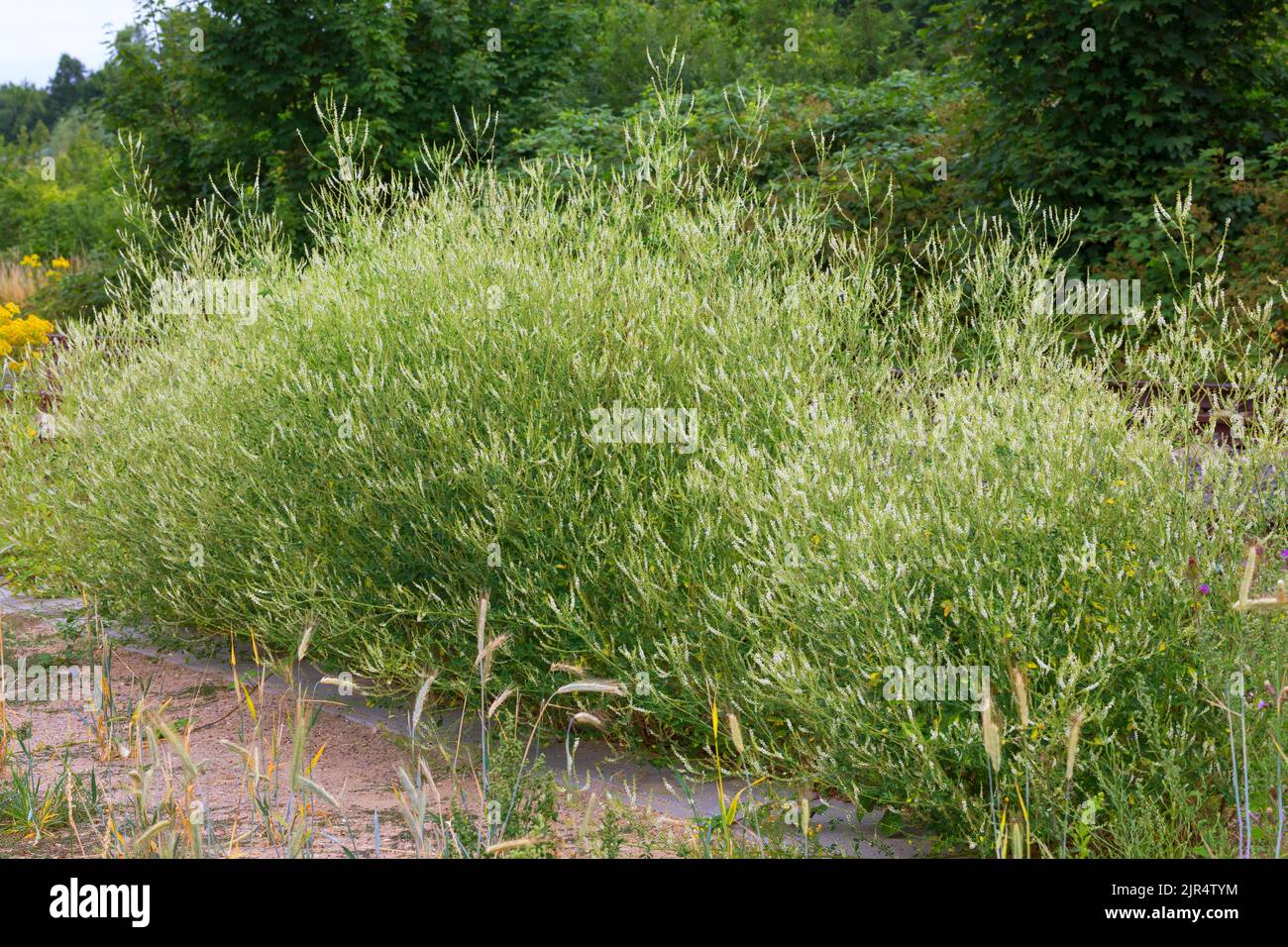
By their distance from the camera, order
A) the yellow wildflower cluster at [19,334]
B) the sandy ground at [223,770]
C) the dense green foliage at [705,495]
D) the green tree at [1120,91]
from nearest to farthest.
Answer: the dense green foliage at [705,495] → the sandy ground at [223,770] → the green tree at [1120,91] → the yellow wildflower cluster at [19,334]

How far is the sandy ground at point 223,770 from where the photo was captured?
12.1ft

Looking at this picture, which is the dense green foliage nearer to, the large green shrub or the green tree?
the large green shrub

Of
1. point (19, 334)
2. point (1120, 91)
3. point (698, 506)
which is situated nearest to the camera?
point (698, 506)

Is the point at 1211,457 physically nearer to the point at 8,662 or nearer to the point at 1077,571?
the point at 1077,571

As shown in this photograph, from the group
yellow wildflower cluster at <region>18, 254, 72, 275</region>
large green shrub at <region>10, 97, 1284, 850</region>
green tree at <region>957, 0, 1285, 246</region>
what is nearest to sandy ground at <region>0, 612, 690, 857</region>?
large green shrub at <region>10, 97, 1284, 850</region>

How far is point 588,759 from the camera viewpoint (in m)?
4.62

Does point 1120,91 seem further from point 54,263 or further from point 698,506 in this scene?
point 54,263

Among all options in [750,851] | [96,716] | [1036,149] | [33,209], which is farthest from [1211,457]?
[33,209]

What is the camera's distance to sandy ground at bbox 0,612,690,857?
3676mm

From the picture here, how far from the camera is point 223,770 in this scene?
178 inches

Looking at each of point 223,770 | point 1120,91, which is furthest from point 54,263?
point 223,770

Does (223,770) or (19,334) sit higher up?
(19,334)

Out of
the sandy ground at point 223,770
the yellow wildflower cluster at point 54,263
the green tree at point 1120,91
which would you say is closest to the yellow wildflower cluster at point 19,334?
the sandy ground at point 223,770

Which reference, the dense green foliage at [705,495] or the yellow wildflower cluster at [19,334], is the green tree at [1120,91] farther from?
the yellow wildflower cluster at [19,334]
